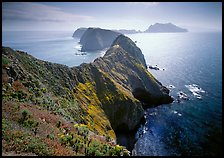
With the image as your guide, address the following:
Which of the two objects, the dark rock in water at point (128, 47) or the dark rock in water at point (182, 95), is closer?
the dark rock in water at point (182, 95)

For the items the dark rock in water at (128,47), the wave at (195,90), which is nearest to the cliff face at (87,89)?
the wave at (195,90)

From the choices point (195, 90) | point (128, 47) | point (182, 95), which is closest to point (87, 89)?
point (182, 95)

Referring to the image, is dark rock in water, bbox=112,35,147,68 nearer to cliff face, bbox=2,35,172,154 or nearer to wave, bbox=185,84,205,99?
cliff face, bbox=2,35,172,154

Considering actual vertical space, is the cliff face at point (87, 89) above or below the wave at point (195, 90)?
above

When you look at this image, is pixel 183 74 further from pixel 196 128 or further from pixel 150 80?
pixel 196 128

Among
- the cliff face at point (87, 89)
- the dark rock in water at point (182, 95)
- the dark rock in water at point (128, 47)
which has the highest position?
the dark rock in water at point (128, 47)

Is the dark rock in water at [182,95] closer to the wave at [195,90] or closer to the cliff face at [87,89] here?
the wave at [195,90]

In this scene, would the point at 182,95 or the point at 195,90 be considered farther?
the point at 195,90

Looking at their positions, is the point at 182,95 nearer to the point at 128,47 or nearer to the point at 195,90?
the point at 195,90

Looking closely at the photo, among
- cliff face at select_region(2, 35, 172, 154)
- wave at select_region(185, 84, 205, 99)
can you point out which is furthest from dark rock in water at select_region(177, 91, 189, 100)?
cliff face at select_region(2, 35, 172, 154)
